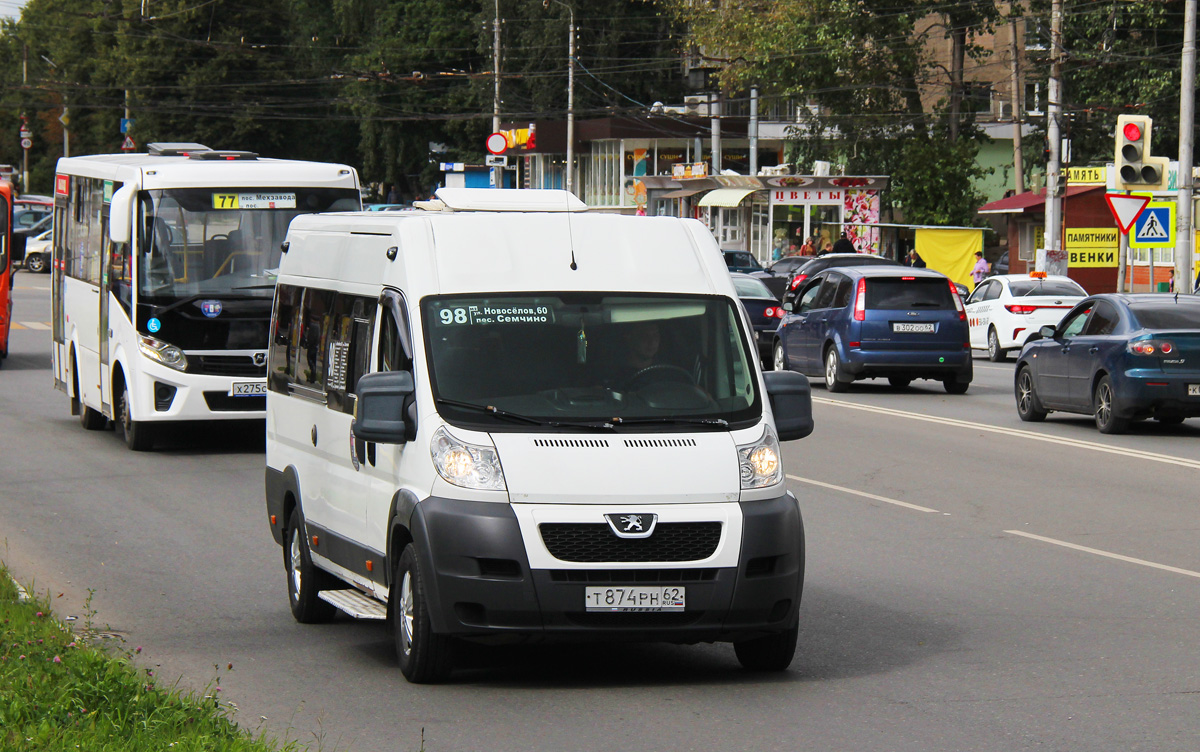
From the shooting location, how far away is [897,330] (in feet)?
77.9

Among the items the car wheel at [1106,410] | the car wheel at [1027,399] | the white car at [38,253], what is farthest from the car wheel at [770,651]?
the white car at [38,253]

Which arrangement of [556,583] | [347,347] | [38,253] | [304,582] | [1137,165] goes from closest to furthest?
[556,583], [347,347], [304,582], [1137,165], [38,253]

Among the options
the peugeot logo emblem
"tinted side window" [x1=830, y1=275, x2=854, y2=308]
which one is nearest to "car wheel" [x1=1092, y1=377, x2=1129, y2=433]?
"tinted side window" [x1=830, y1=275, x2=854, y2=308]

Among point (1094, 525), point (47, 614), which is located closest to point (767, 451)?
point (47, 614)

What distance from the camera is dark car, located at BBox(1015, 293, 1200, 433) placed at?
59.2ft

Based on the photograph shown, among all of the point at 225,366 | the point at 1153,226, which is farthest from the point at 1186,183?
the point at 225,366

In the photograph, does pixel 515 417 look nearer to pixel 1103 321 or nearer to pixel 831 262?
pixel 1103 321

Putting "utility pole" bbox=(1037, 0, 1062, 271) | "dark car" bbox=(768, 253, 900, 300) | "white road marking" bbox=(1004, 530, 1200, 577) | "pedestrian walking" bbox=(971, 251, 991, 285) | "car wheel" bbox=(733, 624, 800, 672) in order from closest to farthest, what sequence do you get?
"car wheel" bbox=(733, 624, 800, 672) → "white road marking" bbox=(1004, 530, 1200, 577) → "dark car" bbox=(768, 253, 900, 300) → "utility pole" bbox=(1037, 0, 1062, 271) → "pedestrian walking" bbox=(971, 251, 991, 285)

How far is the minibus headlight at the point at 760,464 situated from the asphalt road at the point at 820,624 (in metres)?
0.86

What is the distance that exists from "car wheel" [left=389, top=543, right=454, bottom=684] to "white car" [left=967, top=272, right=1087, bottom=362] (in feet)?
84.1

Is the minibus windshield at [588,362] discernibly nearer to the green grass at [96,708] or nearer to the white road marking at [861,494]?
the green grass at [96,708]

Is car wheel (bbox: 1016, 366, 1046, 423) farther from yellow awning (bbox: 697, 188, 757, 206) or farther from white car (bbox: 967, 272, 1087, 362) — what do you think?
yellow awning (bbox: 697, 188, 757, 206)

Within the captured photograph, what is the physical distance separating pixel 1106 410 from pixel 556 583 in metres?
13.3

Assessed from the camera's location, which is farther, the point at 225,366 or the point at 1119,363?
the point at 1119,363
